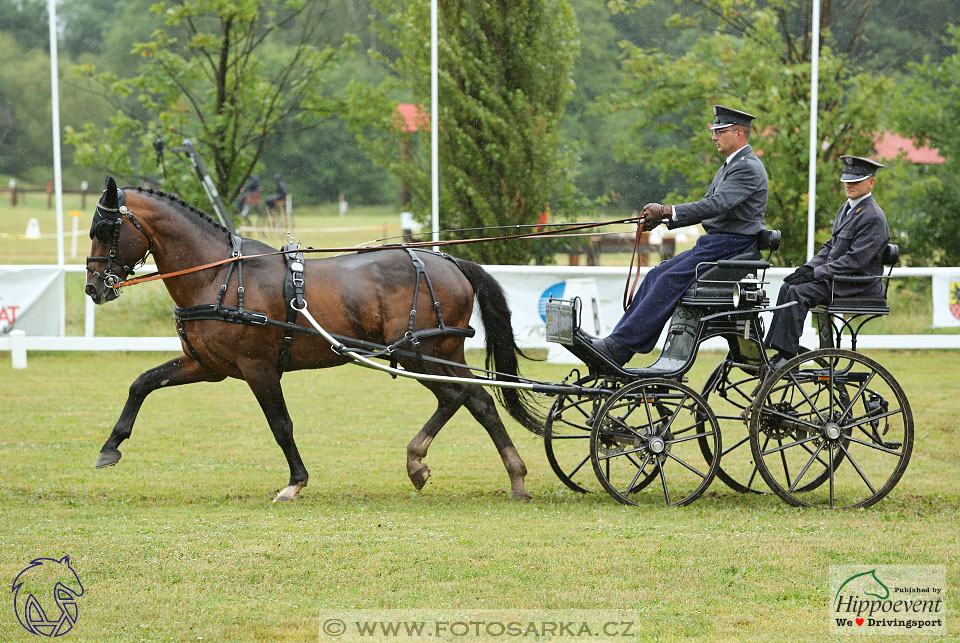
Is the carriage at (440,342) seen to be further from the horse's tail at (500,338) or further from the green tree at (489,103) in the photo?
the green tree at (489,103)

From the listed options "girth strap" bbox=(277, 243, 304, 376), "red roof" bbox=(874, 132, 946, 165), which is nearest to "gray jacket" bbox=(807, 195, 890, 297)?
"girth strap" bbox=(277, 243, 304, 376)

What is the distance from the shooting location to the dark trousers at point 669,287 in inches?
257

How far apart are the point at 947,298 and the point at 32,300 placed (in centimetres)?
1058

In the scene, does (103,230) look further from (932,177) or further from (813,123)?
(932,177)

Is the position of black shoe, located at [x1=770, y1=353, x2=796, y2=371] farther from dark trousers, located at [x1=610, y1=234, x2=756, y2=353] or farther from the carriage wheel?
dark trousers, located at [x1=610, y1=234, x2=756, y2=353]

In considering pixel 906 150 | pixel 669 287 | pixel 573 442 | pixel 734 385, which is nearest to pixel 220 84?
pixel 573 442

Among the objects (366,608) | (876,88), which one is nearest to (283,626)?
(366,608)

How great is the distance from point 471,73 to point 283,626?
Result: 32.8 ft

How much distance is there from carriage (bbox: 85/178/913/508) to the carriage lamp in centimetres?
1

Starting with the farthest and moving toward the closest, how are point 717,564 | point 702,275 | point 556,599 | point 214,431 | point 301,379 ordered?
1. point 301,379
2. point 214,431
3. point 702,275
4. point 717,564
5. point 556,599

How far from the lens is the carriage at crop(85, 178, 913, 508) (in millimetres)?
6469

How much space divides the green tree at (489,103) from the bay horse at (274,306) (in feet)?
21.0

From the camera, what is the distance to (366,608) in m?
4.50

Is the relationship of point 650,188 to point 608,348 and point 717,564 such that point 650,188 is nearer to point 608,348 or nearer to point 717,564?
point 608,348
